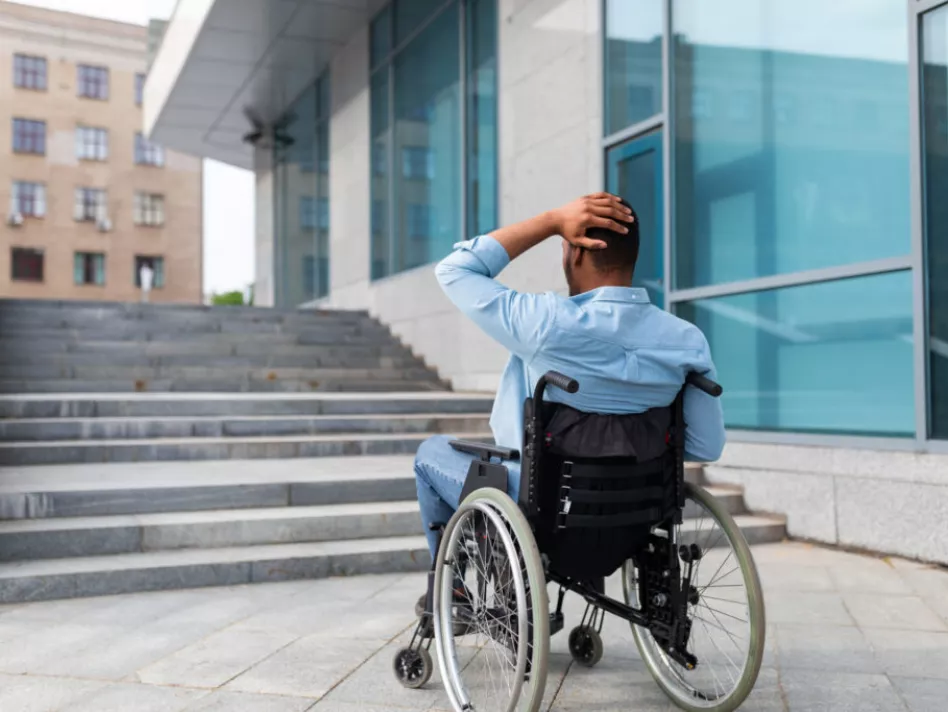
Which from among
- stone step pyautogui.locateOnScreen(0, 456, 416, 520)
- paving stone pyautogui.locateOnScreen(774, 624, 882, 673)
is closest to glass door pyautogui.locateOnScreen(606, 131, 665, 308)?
stone step pyautogui.locateOnScreen(0, 456, 416, 520)

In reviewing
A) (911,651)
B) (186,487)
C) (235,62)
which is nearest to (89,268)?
(235,62)

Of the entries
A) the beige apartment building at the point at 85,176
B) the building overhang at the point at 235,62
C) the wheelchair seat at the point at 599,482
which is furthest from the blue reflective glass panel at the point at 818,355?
the beige apartment building at the point at 85,176

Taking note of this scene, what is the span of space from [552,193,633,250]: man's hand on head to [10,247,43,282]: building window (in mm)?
39917

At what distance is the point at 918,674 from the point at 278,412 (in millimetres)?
5232

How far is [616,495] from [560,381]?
0.36 metres

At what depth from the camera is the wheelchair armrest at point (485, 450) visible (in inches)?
→ 99.5

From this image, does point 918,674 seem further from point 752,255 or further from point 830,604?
point 752,255

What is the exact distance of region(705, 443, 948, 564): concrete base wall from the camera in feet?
16.0

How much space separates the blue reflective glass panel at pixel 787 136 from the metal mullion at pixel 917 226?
100mm

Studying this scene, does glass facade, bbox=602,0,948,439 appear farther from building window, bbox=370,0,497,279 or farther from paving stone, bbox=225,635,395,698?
paving stone, bbox=225,635,395,698

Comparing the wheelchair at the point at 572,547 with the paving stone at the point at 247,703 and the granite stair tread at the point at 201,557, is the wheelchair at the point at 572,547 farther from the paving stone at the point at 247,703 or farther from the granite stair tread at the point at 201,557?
the granite stair tread at the point at 201,557

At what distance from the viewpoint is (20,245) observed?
3850 cm

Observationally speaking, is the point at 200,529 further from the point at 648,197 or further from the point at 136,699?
the point at 648,197

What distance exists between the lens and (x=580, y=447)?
2.42m
